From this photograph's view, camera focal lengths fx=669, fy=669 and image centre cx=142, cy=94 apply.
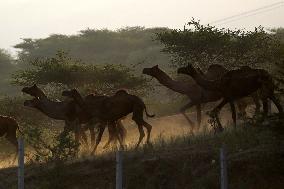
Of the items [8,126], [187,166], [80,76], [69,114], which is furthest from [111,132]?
[80,76]

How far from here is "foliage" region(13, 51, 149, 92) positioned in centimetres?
3338

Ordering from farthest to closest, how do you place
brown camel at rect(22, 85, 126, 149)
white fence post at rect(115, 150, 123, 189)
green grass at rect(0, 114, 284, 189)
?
brown camel at rect(22, 85, 126, 149) → green grass at rect(0, 114, 284, 189) → white fence post at rect(115, 150, 123, 189)

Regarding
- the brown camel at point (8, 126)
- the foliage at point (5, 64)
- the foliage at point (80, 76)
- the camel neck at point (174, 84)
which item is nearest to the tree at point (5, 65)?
the foliage at point (5, 64)

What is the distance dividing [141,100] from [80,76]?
13.4 meters

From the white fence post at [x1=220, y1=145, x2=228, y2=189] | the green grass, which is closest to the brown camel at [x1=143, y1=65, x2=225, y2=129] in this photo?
the green grass

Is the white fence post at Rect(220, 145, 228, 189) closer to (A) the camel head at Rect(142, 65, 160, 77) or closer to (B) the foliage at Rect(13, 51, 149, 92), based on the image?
(A) the camel head at Rect(142, 65, 160, 77)

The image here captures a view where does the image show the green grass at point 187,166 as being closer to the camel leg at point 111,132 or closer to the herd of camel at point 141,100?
the herd of camel at point 141,100

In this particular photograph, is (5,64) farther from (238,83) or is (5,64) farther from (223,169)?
(223,169)

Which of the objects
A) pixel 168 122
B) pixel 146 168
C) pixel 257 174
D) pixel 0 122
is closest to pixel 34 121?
pixel 168 122

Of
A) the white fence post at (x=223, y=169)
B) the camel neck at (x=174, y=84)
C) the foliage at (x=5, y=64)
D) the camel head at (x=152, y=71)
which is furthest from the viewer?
the foliage at (x=5, y=64)

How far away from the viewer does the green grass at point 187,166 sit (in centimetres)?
1330

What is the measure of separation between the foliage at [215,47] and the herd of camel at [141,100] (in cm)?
934

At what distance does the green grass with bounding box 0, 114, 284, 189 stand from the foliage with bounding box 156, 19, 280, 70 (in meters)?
15.3

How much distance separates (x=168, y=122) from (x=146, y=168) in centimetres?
1669
